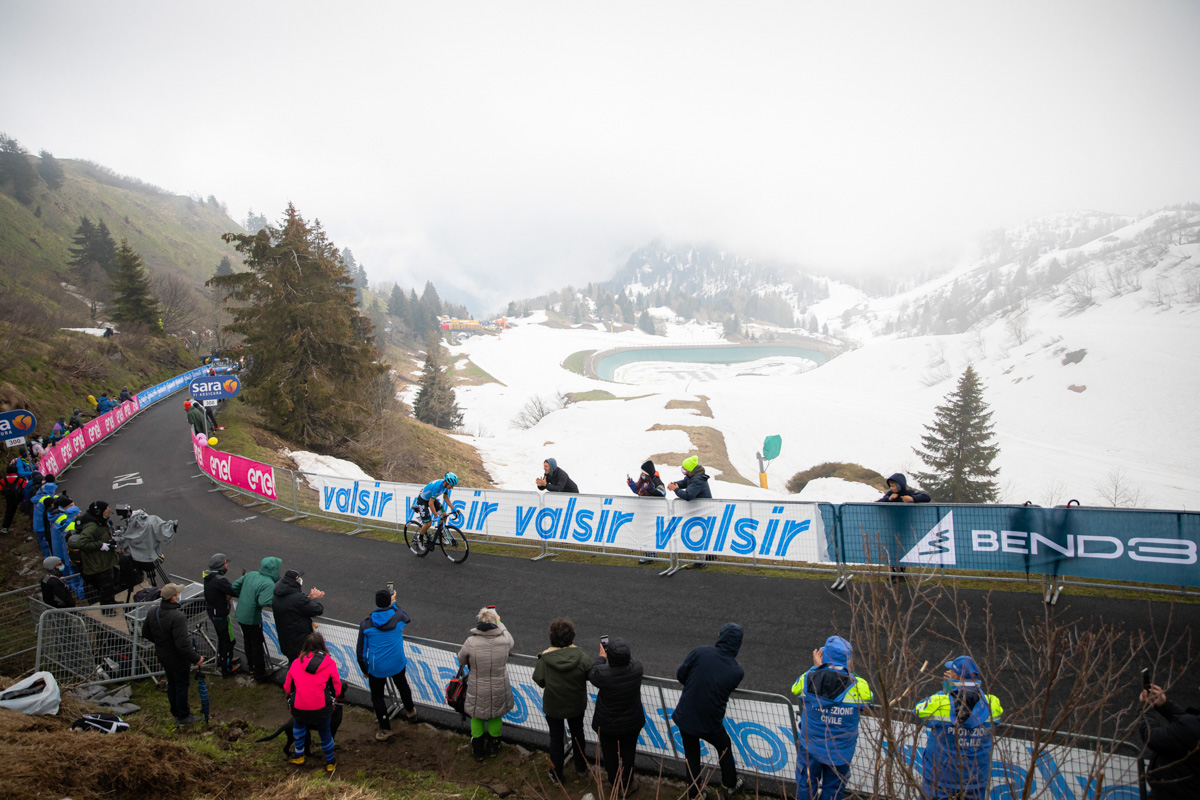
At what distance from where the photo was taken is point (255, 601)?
788cm

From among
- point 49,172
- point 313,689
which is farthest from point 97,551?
point 49,172

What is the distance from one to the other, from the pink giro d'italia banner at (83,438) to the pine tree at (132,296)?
62.2 feet

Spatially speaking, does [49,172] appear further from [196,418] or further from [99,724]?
[99,724]

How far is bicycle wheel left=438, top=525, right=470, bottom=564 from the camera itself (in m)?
12.2

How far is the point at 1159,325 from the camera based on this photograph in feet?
235

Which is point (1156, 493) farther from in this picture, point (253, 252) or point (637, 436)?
point (253, 252)

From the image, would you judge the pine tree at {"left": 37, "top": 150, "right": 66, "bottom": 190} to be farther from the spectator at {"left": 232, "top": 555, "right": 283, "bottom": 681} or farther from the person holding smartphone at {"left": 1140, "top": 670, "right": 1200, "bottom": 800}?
the person holding smartphone at {"left": 1140, "top": 670, "right": 1200, "bottom": 800}

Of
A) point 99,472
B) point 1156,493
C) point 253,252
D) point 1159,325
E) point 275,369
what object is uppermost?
point 1159,325

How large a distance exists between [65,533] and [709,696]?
12259 millimetres

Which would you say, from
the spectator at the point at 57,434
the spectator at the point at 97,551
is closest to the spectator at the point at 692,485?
the spectator at the point at 97,551

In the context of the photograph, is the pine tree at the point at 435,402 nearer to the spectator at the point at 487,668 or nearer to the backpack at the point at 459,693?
the backpack at the point at 459,693

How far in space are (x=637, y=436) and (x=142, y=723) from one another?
132 ft

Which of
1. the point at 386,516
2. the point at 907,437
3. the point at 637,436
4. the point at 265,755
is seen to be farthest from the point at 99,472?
the point at 907,437

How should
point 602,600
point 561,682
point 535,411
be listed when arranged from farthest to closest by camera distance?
1. point 535,411
2. point 602,600
3. point 561,682
